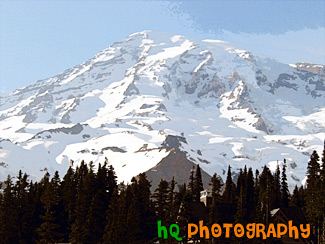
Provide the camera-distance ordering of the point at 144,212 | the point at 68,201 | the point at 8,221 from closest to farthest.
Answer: the point at 8,221
the point at 144,212
the point at 68,201

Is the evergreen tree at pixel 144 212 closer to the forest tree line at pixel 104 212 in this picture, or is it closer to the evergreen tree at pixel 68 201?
the forest tree line at pixel 104 212

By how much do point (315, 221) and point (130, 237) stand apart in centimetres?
3495

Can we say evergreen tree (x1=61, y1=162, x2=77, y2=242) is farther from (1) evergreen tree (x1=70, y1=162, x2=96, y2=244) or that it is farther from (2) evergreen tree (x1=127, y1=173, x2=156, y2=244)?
(2) evergreen tree (x1=127, y1=173, x2=156, y2=244)

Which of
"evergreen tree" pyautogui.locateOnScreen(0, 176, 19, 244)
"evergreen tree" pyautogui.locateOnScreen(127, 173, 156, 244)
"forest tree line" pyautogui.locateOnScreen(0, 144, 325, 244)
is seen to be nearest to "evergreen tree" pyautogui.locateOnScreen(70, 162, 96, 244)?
"forest tree line" pyautogui.locateOnScreen(0, 144, 325, 244)

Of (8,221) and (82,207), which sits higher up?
(82,207)

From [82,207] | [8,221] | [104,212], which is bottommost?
[8,221]

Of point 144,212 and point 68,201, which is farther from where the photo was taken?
point 68,201

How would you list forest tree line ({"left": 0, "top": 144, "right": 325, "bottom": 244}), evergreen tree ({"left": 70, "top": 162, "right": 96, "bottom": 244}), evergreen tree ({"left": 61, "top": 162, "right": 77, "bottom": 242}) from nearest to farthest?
forest tree line ({"left": 0, "top": 144, "right": 325, "bottom": 244}) → evergreen tree ({"left": 70, "top": 162, "right": 96, "bottom": 244}) → evergreen tree ({"left": 61, "top": 162, "right": 77, "bottom": 242})

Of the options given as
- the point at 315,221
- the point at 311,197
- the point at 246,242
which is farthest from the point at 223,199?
the point at 246,242

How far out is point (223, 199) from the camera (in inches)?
5522

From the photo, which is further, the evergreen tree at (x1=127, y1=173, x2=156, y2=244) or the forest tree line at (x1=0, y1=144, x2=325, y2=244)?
the evergreen tree at (x1=127, y1=173, x2=156, y2=244)

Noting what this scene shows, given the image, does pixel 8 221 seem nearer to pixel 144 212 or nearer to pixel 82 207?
pixel 82 207

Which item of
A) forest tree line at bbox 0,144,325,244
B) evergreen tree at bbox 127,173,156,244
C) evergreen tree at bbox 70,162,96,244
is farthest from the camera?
evergreen tree at bbox 127,173,156,244

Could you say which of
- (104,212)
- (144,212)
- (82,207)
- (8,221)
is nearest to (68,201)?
(104,212)
